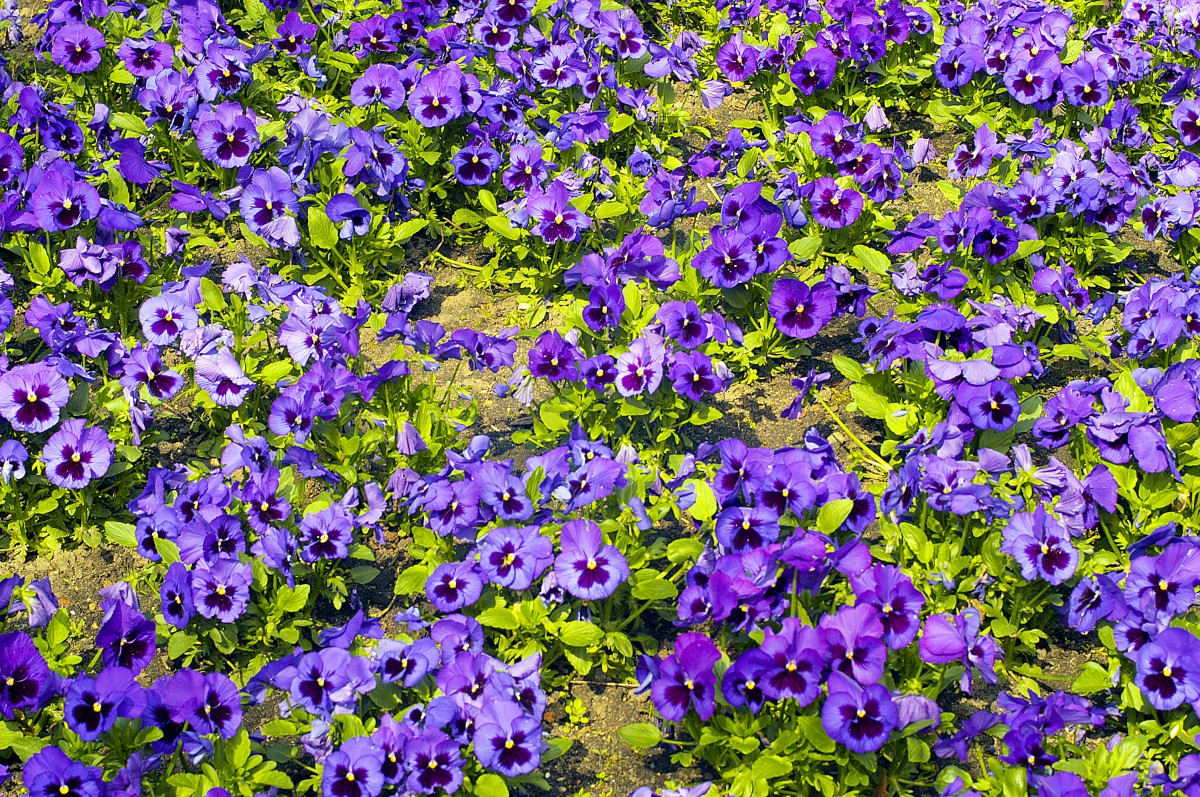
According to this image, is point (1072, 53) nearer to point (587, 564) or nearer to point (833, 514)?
point (833, 514)

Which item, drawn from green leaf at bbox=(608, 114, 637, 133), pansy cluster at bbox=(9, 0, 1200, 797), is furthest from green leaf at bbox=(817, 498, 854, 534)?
green leaf at bbox=(608, 114, 637, 133)

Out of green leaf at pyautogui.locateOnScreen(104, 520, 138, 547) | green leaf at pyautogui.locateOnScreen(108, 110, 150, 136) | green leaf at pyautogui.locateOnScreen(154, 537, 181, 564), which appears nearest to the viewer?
green leaf at pyautogui.locateOnScreen(154, 537, 181, 564)

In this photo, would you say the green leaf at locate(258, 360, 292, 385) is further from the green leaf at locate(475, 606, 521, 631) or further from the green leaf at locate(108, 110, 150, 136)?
the green leaf at locate(108, 110, 150, 136)

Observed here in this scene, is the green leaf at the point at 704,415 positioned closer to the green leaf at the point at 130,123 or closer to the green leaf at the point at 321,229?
the green leaf at the point at 321,229

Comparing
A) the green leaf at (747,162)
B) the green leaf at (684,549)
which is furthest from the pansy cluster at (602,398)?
the green leaf at (747,162)

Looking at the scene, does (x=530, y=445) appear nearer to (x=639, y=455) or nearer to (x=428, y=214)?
(x=639, y=455)

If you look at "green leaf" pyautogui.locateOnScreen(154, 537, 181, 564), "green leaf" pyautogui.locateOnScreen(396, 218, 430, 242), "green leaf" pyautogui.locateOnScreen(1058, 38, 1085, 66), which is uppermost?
Result: "green leaf" pyautogui.locateOnScreen(1058, 38, 1085, 66)

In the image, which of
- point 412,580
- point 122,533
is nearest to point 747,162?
point 412,580
